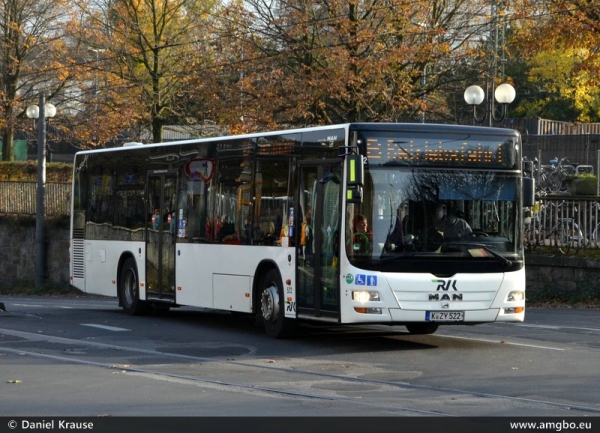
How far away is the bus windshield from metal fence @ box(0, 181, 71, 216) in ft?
86.3

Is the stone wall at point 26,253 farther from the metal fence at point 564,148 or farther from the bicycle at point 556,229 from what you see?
the bicycle at point 556,229

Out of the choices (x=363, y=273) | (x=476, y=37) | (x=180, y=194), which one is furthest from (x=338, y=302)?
(x=476, y=37)

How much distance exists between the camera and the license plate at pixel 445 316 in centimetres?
1357

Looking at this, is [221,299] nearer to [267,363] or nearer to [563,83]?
[267,363]

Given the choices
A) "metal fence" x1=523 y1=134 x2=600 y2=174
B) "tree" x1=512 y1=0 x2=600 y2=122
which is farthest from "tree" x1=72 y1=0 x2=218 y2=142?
"tree" x1=512 y1=0 x2=600 y2=122

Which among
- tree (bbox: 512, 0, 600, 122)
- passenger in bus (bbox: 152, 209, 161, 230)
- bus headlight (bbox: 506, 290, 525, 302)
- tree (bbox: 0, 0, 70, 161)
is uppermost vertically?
tree (bbox: 0, 0, 70, 161)

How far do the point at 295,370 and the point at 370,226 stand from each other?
7.61 ft

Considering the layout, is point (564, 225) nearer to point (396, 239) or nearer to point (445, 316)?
point (445, 316)

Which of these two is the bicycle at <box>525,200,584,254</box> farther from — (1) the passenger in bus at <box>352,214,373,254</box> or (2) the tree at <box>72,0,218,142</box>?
(2) the tree at <box>72,0,218,142</box>

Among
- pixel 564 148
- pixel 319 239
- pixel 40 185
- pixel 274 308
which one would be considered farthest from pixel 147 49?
pixel 319 239

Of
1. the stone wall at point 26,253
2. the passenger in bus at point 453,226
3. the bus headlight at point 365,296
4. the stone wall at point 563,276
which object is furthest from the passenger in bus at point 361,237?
the stone wall at point 26,253

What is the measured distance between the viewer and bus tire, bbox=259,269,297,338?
15137 millimetres

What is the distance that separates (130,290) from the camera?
20.2 m

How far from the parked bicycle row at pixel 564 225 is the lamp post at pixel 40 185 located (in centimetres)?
1725
